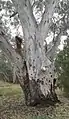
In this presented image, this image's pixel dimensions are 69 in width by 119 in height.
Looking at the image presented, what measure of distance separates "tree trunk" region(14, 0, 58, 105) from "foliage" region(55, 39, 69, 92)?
2499mm

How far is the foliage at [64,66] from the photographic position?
10570 millimetres

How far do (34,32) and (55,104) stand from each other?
2.79m

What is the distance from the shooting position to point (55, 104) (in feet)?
26.9

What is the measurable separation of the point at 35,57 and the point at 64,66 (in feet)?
9.64

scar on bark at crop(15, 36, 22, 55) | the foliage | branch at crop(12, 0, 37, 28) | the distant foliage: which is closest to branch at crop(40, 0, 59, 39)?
branch at crop(12, 0, 37, 28)

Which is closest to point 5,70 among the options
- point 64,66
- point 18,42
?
point 64,66

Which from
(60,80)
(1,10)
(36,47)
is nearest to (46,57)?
(36,47)

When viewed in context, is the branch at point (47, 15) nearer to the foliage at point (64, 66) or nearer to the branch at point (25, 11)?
the branch at point (25, 11)

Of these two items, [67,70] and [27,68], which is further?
[67,70]

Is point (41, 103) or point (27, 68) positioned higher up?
point (27, 68)

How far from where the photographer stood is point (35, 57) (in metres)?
8.14

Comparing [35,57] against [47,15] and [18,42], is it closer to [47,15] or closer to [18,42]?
[18,42]

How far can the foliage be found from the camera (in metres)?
10.6

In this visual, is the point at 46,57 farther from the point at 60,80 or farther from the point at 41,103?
the point at 60,80
